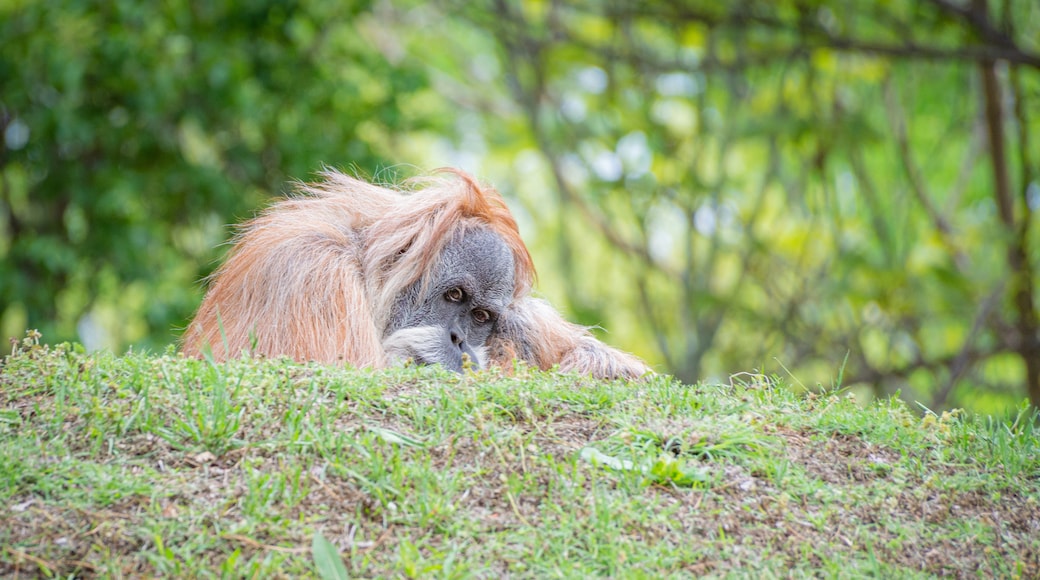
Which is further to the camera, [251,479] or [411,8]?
[411,8]

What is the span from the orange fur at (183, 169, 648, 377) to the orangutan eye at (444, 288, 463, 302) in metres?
0.16

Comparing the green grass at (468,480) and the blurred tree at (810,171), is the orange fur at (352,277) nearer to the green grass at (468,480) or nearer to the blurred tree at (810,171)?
the green grass at (468,480)

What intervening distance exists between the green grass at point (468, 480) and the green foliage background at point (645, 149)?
219 inches

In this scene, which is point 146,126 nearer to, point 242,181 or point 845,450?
point 242,181

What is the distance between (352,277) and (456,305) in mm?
599

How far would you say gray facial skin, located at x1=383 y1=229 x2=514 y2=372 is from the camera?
5406 mm

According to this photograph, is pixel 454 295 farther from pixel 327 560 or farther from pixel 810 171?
pixel 810 171

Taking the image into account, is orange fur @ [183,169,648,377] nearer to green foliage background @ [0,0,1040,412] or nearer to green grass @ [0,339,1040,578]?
green grass @ [0,339,1040,578]

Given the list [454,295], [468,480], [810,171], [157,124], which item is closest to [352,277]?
[454,295]

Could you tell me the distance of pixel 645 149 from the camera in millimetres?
11773

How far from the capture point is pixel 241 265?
551cm

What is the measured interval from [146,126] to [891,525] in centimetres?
876

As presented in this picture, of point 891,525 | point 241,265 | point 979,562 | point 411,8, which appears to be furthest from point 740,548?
point 411,8

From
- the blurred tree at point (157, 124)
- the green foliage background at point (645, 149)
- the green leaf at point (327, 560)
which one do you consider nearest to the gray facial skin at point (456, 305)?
the green leaf at point (327, 560)
